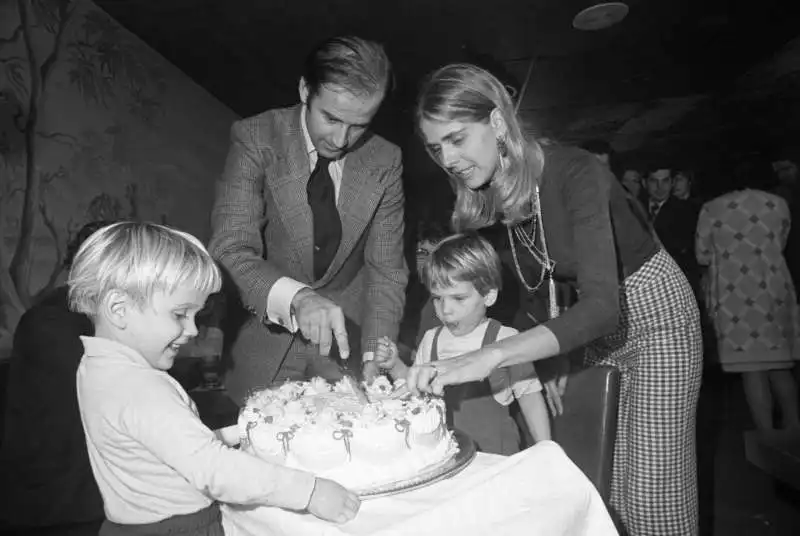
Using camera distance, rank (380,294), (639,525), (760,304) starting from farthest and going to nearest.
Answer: (760,304) → (380,294) → (639,525)

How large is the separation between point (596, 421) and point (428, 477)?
689 millimetres

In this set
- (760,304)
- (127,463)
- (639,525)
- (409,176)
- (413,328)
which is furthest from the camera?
(409,176)

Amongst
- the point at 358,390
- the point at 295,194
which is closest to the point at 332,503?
the point at 358,390

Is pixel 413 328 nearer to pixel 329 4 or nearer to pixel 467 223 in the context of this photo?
pixel 467 223

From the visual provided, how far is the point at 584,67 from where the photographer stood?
Result: 19.0 ft

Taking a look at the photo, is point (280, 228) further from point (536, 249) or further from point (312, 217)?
point (536, 249)

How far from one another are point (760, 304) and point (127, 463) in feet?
13.1

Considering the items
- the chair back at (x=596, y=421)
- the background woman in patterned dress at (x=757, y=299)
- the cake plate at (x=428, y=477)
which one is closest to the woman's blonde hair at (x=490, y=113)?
the chair back at (x=596, y=421)

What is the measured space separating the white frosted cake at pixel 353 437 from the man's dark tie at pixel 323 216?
52 cm

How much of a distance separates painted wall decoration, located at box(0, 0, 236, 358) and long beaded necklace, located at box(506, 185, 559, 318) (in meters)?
2.88

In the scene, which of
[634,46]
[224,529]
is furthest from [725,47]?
[224,529]

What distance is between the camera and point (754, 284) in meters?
4.30

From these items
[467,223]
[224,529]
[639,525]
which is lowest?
[639,525]

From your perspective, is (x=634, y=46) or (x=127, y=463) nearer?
(x=127, y=463)
